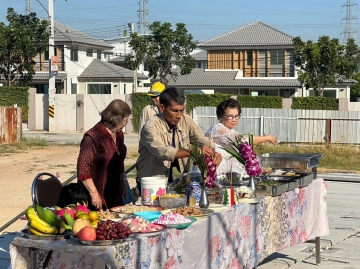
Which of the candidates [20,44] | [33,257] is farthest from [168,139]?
[20,44]

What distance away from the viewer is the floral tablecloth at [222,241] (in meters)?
4.55

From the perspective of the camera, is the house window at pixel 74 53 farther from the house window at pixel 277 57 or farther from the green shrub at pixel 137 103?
the green shrub at pixel 137 103

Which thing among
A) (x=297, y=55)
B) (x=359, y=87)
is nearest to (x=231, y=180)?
(x=297, y=55)

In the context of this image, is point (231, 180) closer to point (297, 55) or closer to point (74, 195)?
point (74, 195)

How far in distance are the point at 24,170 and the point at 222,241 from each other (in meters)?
14.6

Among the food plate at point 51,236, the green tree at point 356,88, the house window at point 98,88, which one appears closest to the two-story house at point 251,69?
the house window at point 98,88

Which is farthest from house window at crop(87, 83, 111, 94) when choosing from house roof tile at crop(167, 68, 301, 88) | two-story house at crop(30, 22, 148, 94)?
house roof tile at crop(167, 68, 301, 88)

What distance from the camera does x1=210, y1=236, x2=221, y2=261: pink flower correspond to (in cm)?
560

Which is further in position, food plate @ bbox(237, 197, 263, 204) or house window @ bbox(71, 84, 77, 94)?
house window @ bbox(71, 84, 77, 94)

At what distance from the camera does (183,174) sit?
6762 millimetres

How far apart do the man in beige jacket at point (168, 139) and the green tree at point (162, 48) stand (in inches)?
1748

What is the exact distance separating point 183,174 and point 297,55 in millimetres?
42790

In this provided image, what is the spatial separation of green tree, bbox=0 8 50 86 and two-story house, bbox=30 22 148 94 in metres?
6.07

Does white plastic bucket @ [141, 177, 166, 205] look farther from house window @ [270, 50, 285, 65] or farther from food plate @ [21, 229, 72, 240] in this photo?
house window @ [270, 50, 285, 65]
